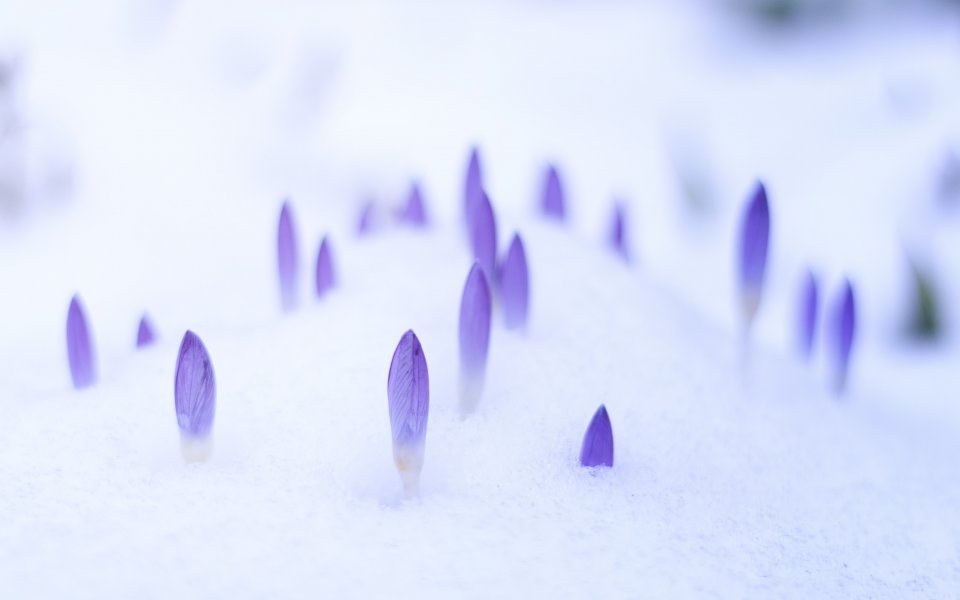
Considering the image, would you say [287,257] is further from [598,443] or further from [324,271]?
[598,443]

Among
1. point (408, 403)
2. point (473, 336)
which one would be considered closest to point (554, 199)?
point (473, 336)

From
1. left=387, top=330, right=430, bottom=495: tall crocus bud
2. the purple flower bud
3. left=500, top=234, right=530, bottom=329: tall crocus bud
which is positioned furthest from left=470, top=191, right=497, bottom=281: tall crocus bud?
the purple flower bud

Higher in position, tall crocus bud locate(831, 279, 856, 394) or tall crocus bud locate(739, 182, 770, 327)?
tall crocus bud locate(739, 182, 770, 327)

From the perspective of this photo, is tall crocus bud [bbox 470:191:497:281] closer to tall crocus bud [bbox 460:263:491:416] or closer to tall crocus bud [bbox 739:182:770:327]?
tall crocus bud [bbox 460:263:491:416]

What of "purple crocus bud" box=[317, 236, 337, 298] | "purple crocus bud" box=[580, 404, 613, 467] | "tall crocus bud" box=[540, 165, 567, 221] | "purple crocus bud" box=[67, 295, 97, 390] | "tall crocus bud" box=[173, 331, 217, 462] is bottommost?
"purple crocus bud" box=[580, 404, 613, 467]

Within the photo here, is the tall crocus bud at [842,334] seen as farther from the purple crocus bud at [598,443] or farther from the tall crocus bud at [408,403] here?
the tall crocus bud at [408,403]

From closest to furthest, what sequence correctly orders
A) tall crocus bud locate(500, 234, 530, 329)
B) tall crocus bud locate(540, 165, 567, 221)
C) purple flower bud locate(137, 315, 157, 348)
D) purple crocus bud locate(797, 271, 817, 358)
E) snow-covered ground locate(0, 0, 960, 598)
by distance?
snow-covered ground locate(0, 0, 960, 598)
tall crocus bud locate(500, 234, 530, 329)
purple flower bud locate(137, 315, 157, 348)
purple crocus bud locate(797, 271, 817, 358)
tall crocus bud locate(540, 165, 567, 221)

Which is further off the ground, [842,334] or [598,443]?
[842,334]
